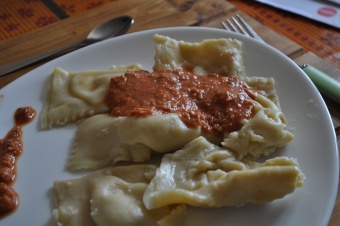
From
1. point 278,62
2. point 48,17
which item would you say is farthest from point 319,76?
point 48,17

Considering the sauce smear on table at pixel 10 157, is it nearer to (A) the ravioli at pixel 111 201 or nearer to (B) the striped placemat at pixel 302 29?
(A) the ravioli at pixel 111 201

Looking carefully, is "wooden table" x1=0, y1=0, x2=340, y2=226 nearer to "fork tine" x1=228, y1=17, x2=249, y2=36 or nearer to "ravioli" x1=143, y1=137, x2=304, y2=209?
"fork tine" x1=228, y1=17, x2=249, y2=36

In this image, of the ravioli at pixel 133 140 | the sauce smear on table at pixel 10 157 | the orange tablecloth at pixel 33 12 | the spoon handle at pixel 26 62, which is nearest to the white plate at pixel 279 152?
the sauce smear on table at pixel 10 157

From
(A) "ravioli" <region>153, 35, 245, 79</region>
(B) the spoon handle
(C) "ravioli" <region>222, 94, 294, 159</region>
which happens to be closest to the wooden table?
(B) the spoon handle

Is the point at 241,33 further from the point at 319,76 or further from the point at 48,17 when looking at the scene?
the point at 48,17

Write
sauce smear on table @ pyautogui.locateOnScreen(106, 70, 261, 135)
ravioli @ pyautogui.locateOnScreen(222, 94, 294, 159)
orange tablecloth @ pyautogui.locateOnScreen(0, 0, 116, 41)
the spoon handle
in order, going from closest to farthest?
ravioli @ pyautogui.locateOnScreen(222, 94, 294, 159) → sauce smear on table @ pyautogui.locateOnScreen(106, 70, 261, 135) → the spoon handle → orange tablecloth @ pyautogui.locateOnScreen(0, 0, 116, 41)

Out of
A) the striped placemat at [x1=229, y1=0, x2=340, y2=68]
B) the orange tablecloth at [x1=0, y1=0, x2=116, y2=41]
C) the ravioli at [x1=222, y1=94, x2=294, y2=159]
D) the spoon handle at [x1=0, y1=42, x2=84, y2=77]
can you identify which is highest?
the ravioli at [x1=222, y1=94, x2=294, y2=159]
